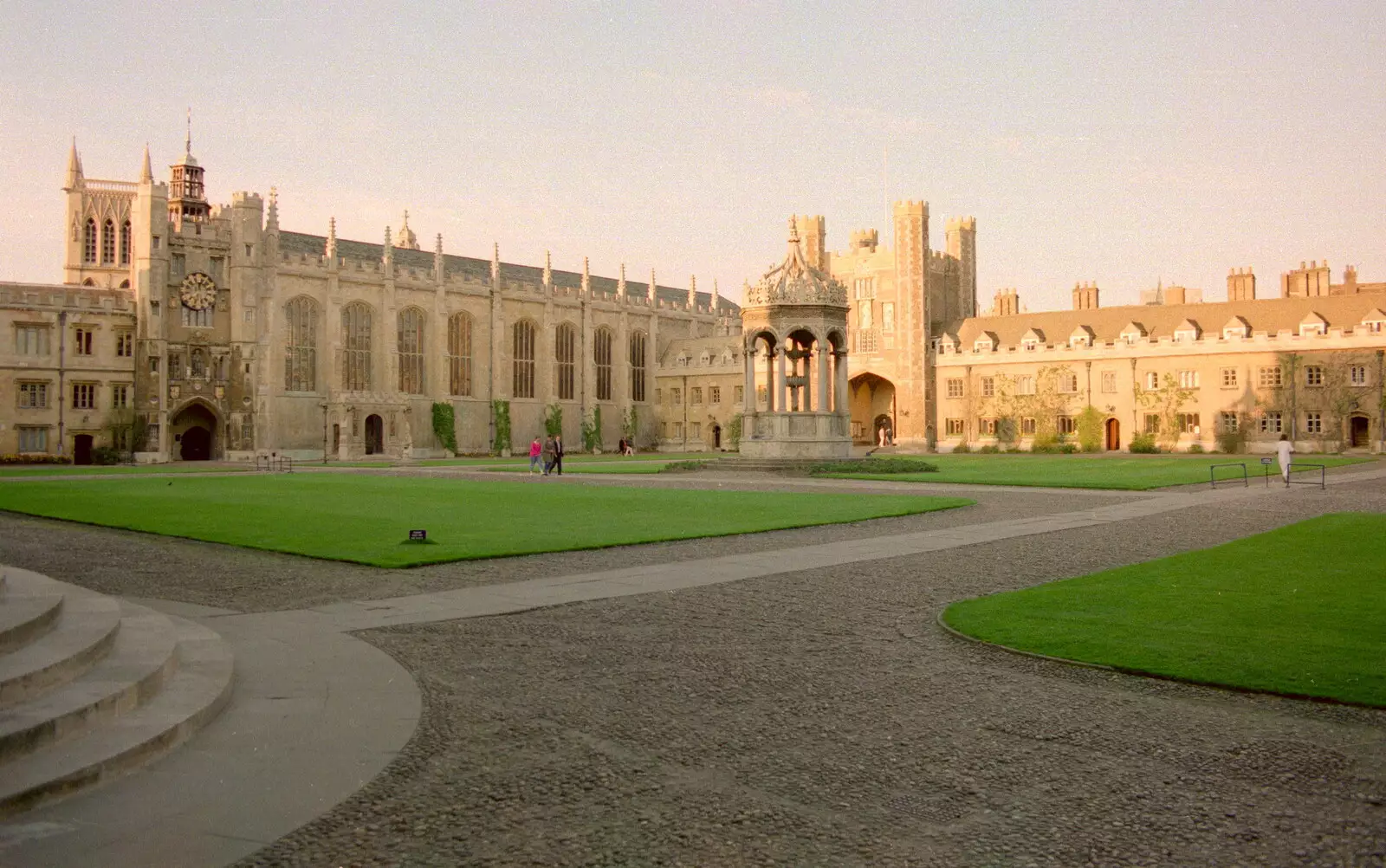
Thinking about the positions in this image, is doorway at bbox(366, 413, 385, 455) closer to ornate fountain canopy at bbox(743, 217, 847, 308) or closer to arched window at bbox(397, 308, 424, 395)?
arched window at bbox(397, 308, 424, 395)

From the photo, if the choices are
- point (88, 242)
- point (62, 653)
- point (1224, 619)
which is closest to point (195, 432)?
point (88, 242)

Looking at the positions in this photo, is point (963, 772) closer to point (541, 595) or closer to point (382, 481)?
point (541, 595)

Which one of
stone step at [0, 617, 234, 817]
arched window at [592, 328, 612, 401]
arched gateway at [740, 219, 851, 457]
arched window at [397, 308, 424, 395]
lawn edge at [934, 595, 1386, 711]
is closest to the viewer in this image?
stone step at [0, 617, 234, 817]

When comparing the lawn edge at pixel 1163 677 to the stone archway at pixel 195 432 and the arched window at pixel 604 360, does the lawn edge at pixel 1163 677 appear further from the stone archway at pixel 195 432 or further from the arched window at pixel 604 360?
the arched window at pixel 604 360

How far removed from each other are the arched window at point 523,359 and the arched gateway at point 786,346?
35.4 m

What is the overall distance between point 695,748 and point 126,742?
3160 millimetres

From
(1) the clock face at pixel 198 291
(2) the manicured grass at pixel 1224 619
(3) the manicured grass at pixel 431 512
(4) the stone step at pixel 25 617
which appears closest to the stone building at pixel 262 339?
(1) the clock face at pixel 198 291

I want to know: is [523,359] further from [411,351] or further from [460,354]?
[411,351]

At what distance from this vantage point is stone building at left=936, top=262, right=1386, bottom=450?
61500 mm

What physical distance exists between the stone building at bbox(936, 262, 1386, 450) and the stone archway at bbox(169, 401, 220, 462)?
155 ft

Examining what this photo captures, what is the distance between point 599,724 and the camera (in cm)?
693

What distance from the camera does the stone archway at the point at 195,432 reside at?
64.1m

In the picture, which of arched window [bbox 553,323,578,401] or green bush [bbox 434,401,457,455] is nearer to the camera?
green bush [bbox 434,401,457,455]

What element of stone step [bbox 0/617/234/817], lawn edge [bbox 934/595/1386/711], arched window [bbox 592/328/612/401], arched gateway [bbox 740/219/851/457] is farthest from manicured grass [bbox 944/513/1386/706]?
arched window [bbox 592/328/612/401]
